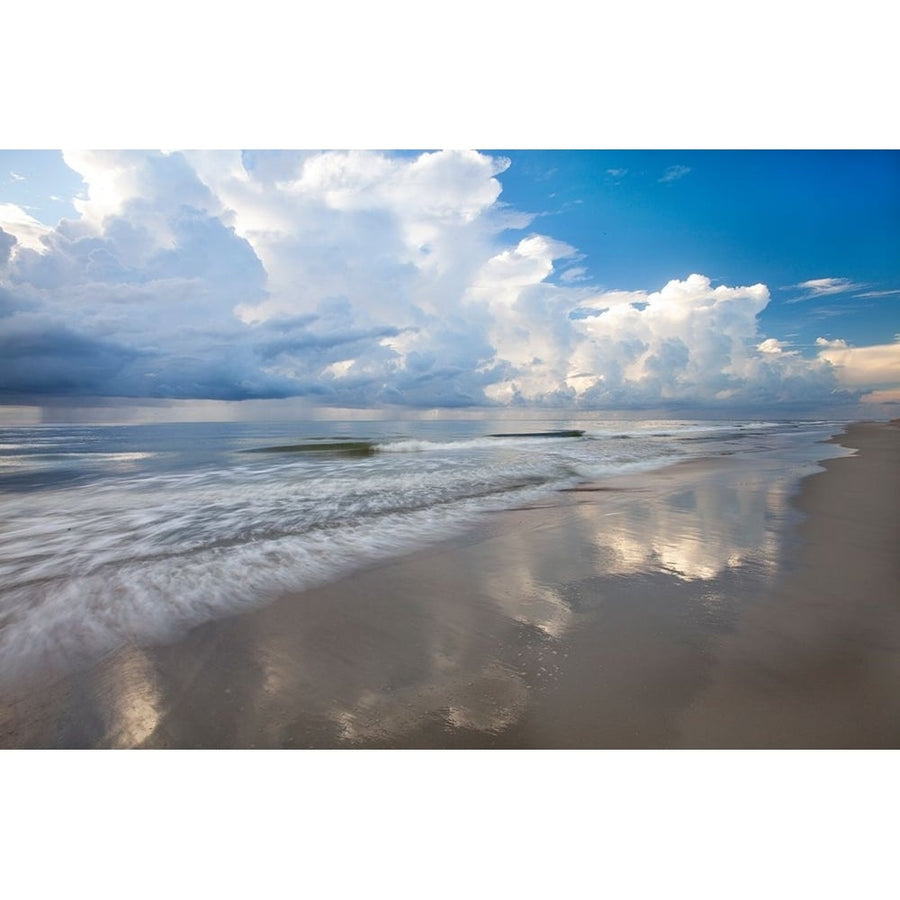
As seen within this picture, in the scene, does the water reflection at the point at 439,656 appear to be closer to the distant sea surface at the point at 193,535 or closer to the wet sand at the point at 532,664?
the wet sand at the point at 532,664

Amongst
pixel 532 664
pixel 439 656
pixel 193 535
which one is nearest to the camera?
pixel 532 664

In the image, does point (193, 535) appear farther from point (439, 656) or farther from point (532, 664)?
point (532, 664)

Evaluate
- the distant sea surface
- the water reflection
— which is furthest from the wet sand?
the distant sea surface

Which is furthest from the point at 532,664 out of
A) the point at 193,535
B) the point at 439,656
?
the point at 193,535

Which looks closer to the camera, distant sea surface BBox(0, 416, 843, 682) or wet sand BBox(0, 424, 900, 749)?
wet sand BBox(0, 424, 900, 749)

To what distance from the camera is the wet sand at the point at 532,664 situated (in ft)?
7.27

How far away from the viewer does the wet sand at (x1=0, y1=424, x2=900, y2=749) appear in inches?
87.2

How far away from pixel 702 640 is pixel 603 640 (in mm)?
655

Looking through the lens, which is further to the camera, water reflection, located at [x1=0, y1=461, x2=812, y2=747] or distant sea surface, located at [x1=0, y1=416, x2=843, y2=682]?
distant sea surface, located at [x1=0, y1=416, x2=843, y2=682]

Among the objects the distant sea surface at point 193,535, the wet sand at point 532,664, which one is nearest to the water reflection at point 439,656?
the wet sand at point 532,664

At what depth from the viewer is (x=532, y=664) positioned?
8.95 ft

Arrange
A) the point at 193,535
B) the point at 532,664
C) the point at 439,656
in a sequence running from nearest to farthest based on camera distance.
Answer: the point at 532,664 < the point at 439,656 < the point at 193,535

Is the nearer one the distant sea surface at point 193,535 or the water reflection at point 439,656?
the water reflection at point 439,656

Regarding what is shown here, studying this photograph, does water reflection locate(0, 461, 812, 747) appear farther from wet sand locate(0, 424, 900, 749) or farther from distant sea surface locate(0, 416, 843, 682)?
distant sea surface locate(0, 416, 843, 682)
